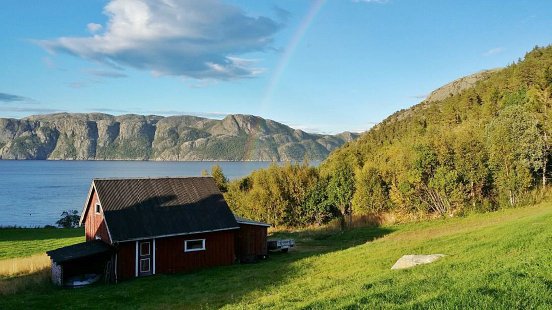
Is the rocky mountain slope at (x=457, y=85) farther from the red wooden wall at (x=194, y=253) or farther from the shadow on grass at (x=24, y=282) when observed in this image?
the shadow on grass at (x=24, y=282)

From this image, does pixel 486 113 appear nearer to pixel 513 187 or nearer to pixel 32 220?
pixel 513 187

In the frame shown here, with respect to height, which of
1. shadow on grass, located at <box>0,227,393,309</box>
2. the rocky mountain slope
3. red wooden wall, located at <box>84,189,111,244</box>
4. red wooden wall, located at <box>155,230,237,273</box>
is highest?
the rocky mountain slope

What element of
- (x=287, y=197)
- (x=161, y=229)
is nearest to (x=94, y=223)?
(x=161, y=229)

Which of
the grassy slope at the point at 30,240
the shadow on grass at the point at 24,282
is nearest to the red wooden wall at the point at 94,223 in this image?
the shadow on grass at the point at 24,282

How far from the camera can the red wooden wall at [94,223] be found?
2811 cm

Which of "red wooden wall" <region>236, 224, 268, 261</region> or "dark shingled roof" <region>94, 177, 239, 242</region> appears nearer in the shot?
"dark shingled roof" <region>94, 177, 239, 242</region>

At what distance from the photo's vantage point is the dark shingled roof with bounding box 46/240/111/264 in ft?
80.7

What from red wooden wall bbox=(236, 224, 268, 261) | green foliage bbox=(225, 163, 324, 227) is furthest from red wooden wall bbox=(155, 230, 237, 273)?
green foliage bbox=(225, 163, 324, 227)

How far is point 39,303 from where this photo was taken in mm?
19625

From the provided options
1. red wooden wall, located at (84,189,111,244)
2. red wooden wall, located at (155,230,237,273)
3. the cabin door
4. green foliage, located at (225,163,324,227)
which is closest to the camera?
the cabin door

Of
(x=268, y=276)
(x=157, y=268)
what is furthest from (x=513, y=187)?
(x=157, y=268)

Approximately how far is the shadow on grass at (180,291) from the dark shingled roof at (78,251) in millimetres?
1762

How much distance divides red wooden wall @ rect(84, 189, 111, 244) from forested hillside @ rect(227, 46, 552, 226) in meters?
23.5

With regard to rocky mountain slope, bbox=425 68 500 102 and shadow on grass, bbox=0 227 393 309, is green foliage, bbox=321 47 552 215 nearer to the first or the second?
shadow on grass, bbox=0 227 393 309
